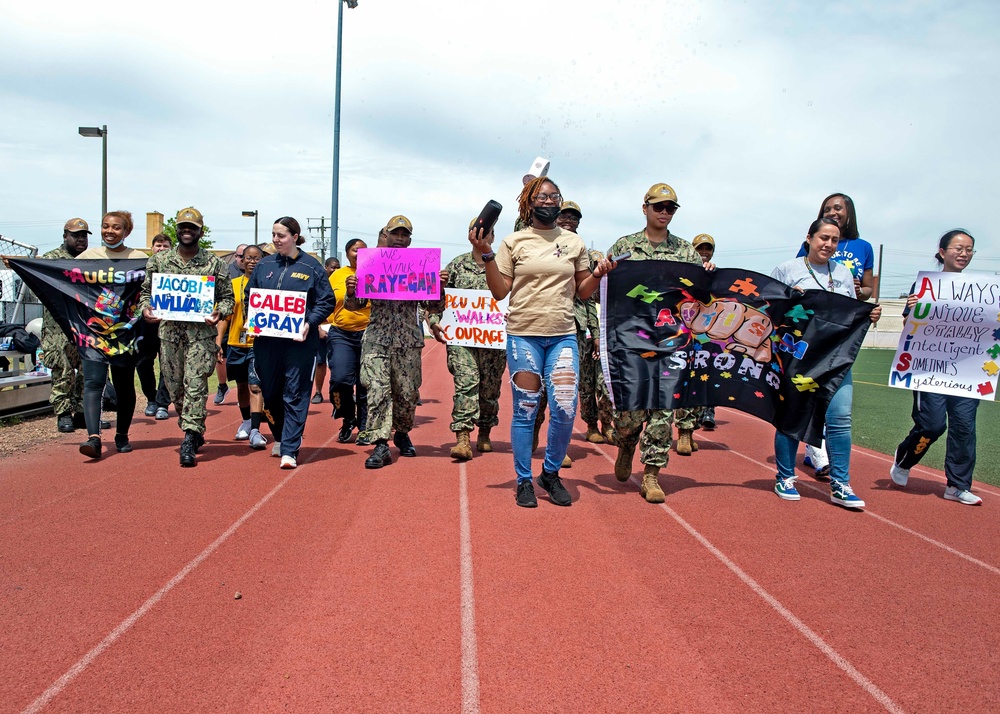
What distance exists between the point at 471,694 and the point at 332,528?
2348mm

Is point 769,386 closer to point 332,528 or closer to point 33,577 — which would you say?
point 332,528

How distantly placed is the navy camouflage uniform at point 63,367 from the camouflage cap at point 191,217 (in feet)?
7.00

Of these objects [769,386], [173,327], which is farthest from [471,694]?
[173,327]

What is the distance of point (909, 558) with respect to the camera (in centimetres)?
473

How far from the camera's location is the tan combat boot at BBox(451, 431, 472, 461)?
7391mm

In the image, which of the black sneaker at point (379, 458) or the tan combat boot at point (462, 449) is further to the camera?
the tan combat boot at point (462, 449)

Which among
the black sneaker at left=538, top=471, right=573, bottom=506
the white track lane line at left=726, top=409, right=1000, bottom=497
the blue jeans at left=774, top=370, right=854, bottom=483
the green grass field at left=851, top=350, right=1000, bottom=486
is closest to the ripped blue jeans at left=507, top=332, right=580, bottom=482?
the black sneaker at left=538, top=471, right=573, bottom=506

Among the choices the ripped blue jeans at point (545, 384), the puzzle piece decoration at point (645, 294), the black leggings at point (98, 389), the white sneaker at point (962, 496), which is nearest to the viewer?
the ripped blue jeans at point (545, 384)

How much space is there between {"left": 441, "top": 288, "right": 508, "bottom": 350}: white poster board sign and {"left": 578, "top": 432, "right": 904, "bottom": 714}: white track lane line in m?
3.15

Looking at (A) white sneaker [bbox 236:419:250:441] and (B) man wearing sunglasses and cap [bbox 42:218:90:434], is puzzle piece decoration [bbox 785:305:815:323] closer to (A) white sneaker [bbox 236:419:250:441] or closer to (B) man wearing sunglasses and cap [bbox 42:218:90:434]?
(A) white sneaker [bbox 236:419:250:441]

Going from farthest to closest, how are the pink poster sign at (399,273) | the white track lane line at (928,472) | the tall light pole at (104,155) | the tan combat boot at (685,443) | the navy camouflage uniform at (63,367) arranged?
the tall light pole at (104,155) < the navy camouflage uniform at (63,367) < the tan combat boot at (685,443) < the pink poster sign at (399,273) < the white track lane line at (928,472)

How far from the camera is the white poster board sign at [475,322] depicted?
25.3ft

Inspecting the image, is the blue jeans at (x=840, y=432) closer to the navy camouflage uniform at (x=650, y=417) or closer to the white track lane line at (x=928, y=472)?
the navy camouflage uniform at (x=650, y=417)

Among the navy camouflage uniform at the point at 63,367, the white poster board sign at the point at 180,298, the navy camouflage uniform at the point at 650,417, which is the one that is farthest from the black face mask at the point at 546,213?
the navy camouflage uniform at the point at 63,367
